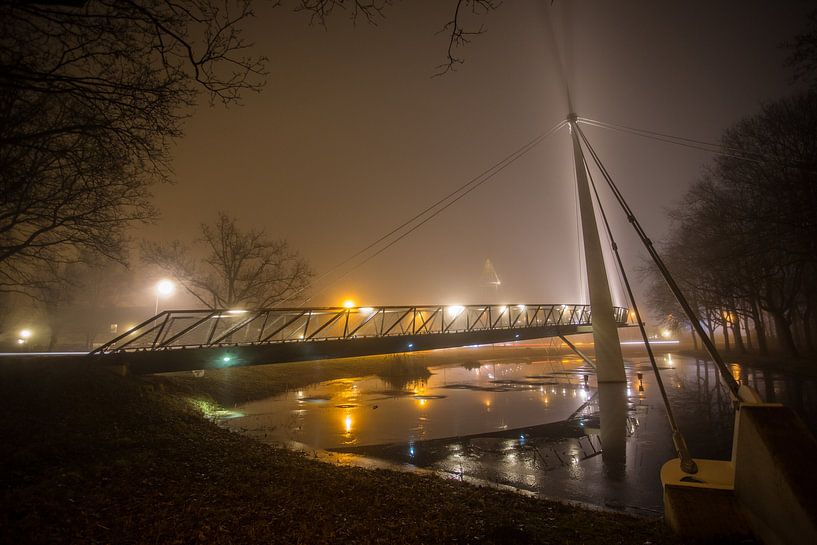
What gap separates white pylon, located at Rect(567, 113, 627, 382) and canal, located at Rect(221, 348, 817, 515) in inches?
58.6

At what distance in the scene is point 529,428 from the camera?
664 inches

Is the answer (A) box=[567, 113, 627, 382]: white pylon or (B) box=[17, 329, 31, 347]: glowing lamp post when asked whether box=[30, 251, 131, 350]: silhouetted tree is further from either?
(A) box=[567, 113, 627, 382]: white pylon

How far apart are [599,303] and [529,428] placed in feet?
48.3

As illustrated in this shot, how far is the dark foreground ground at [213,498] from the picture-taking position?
5.30m

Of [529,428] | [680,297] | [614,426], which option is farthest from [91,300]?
[680,297]

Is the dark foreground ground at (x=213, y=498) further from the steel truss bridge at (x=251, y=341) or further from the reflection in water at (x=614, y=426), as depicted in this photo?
the steel truss bridge at (x=251, y=341)

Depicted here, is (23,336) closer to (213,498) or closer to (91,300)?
(91,300)

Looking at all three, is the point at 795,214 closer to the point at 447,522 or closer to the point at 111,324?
the point at 447,522

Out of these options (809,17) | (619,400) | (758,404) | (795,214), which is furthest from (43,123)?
(795,214)

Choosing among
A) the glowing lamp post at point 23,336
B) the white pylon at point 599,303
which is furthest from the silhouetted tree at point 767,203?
the glowing lamp post at point 23,336

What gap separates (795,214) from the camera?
20422mm

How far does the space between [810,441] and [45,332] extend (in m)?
81.5

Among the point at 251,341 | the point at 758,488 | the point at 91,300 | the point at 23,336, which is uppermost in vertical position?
the point at 91,300

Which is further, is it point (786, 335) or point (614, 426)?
point (786, 335)
